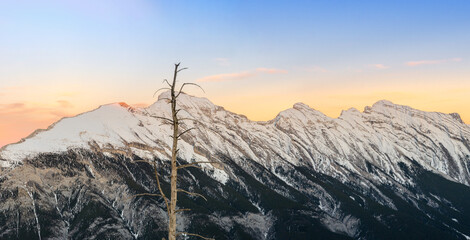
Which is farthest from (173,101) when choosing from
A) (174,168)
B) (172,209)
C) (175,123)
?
(172,209)

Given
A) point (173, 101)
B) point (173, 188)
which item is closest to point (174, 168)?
point (173, 188)

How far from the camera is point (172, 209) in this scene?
53.9ft

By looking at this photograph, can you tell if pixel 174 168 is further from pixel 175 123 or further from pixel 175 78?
pixel 175 78

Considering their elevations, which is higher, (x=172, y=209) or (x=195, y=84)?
(x=195, y=84)

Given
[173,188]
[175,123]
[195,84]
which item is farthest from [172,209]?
[195,84]

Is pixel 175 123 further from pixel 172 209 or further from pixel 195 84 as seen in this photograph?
pixel 172 209

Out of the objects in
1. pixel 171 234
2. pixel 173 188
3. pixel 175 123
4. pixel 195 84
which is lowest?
pixel 171 234

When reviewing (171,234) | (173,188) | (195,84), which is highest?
(195,84)

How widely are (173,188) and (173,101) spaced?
3.12m

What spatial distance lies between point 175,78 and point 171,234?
5.66m

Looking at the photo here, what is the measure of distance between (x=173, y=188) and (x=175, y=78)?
3.94 m

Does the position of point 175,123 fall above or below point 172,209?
above

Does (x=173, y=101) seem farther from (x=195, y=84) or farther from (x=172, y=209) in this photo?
(x=172, y=209)

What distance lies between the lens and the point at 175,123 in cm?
1614
